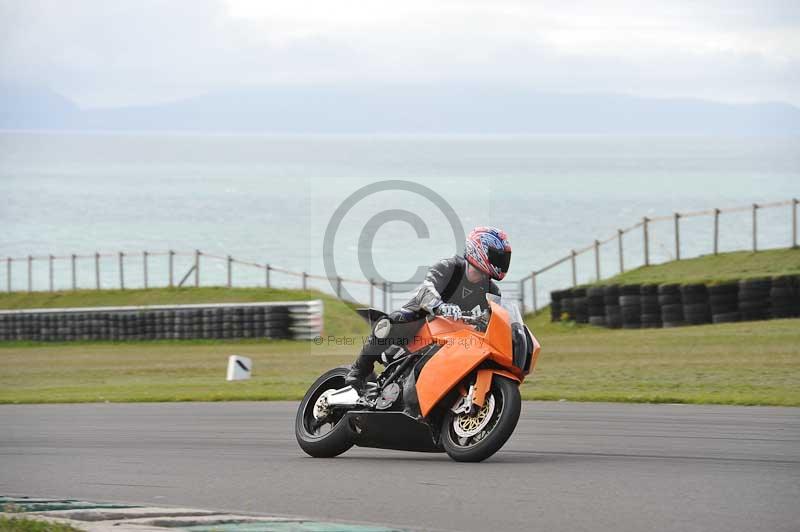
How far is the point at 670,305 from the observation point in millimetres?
→ 27844

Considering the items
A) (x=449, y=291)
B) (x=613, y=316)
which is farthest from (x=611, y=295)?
(x=449, y=291)

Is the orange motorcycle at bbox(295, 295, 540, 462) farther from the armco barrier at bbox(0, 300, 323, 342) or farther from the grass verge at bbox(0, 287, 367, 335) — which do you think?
the grass verge at bbox(0, 287, 367, 335)

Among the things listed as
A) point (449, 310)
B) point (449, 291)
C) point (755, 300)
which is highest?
point (449, 291)

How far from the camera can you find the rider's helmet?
9391mm

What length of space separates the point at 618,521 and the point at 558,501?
0.73 m

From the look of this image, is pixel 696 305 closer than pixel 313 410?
No

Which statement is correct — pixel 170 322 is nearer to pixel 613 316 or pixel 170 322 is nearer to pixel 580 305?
pixel 580 305

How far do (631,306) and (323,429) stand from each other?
755 inches

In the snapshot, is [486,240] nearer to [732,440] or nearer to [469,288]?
[469,288]

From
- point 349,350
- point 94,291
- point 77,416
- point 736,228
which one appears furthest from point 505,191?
point 77,416

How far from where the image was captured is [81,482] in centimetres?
902

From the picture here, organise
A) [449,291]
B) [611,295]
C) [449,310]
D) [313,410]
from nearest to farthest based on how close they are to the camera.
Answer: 1. [449,310]
2. [449,291]
3. [313,410]
4. [611,295]

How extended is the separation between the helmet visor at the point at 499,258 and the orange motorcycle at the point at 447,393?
0.24 meters

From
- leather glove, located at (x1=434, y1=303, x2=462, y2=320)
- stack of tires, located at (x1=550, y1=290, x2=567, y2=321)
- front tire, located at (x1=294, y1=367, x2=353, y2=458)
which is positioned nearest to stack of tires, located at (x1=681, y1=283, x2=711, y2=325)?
stack of tires, located at (x1=550, y1=290, x2=567, y2=321)
